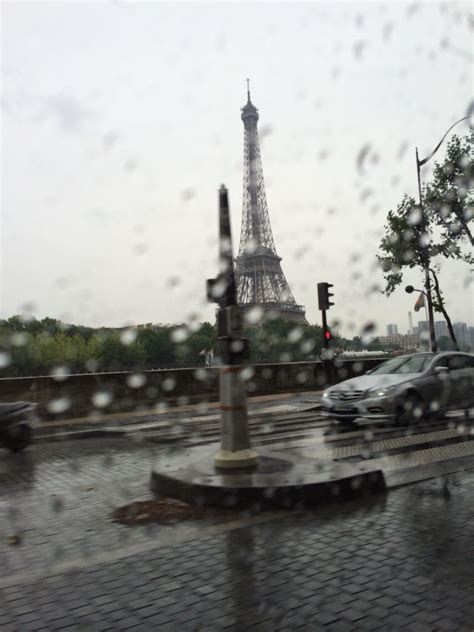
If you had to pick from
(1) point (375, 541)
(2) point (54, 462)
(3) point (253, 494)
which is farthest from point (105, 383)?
(1) point (375, 541)

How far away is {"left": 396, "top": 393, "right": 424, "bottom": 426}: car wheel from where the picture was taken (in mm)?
10523

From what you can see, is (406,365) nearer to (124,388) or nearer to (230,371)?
(230,371)

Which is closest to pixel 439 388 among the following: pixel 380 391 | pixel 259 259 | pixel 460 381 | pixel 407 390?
pixel 460 381

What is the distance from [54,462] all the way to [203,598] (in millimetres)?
5512

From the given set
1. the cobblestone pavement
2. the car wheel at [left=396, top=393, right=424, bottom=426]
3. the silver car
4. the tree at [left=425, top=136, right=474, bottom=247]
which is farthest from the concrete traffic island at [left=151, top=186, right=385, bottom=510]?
the tree at [left=425, top=136, right=474, bottom=247]

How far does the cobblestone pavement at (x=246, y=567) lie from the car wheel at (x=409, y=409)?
4.59 metres

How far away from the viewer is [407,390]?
35.2 ft

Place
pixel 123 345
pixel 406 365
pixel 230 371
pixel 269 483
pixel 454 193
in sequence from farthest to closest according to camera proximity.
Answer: pixel 123 345 → pixel 454 193 → pixel 406 365 → pixel 230 371 → pixel 269 483

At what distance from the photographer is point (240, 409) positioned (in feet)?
21.5

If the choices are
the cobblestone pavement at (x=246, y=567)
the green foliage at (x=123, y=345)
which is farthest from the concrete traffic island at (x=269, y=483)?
the green foliage at (x=123, y=345)

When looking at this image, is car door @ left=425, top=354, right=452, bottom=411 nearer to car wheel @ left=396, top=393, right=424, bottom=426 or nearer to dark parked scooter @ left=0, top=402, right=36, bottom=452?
car wheel @ left=396, top=393, right=424, bottom=426

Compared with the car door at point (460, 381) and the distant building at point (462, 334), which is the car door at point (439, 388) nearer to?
the car door at point (460, 381)

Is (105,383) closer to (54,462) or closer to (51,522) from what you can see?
(54,462)

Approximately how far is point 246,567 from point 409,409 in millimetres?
7411
